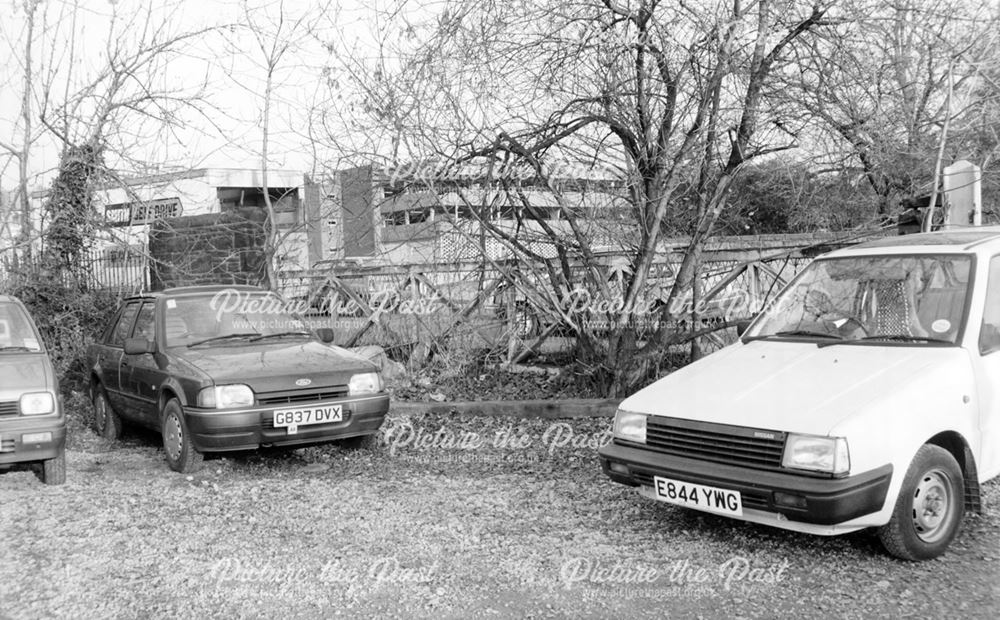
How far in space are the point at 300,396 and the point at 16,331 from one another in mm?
2565

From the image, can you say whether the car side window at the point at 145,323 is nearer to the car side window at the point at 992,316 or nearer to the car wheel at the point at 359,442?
the car wheel at the point at 359,442

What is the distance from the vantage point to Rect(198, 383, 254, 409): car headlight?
6.53 meters

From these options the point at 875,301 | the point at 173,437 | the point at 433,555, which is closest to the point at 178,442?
the point at 173,437

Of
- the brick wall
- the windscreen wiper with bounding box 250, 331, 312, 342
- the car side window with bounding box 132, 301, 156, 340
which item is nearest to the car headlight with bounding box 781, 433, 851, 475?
the windscreen wiper with bounding box 250, 331, 312, 342

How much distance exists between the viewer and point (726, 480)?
429 centimetres

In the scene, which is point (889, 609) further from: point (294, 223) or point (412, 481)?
point (294, 223)

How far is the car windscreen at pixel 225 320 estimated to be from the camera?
7.62m

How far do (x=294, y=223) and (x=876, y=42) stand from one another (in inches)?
294

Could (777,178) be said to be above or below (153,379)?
above

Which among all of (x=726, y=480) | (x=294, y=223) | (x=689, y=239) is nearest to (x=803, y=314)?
(x=726, y=480)

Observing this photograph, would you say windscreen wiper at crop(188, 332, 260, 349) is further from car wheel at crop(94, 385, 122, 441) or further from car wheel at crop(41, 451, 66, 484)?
car wheel at crop(94, 385, 122, 441)

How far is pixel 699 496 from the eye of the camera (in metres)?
4.44

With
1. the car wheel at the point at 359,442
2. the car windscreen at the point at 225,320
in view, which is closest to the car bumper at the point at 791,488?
the car wheel at the point at 359,442

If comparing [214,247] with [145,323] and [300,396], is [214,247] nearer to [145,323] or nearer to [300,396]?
[145,323]
